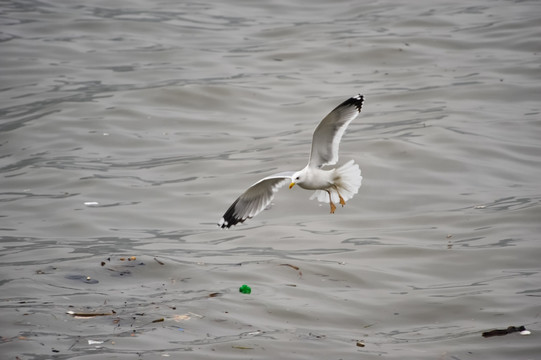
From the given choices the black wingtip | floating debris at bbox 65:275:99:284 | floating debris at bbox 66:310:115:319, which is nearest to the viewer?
floating debris at bbox 66:310:115:319

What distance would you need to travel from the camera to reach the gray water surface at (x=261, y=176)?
7.45 meters

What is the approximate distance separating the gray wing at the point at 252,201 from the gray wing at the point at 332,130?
1.05 feet

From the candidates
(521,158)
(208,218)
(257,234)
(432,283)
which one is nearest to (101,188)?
(208,218)

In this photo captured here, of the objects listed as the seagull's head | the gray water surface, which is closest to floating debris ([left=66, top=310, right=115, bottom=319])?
the gray water surface

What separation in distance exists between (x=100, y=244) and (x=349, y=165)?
3409 mm

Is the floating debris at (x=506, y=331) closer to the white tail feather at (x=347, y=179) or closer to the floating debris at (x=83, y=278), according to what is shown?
the white tail feather at (x=347, y=179)

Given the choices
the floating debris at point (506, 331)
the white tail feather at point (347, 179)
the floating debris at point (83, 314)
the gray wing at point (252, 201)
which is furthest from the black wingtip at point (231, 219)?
the floating debris at point (506, 331)

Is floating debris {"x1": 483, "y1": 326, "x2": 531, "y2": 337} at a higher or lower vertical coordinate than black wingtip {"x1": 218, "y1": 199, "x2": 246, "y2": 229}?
lower

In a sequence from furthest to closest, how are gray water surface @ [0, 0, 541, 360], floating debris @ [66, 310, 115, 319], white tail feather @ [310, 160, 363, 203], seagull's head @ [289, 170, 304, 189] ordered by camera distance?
white tail feather @ [310, 160, 363, 203], seagull's head @ [289, 170, 304, 189], gray water surface @ [0, 0, 541, 360], floating debris @ [66, 310, 115, 319]

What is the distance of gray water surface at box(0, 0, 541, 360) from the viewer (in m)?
7.45

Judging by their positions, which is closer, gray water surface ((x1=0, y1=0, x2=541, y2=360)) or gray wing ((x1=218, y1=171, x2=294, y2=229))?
gray water surface ((x1=0, y1=0, x2=541, y2=360))

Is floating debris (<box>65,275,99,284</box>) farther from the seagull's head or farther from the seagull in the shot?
the seagull's head

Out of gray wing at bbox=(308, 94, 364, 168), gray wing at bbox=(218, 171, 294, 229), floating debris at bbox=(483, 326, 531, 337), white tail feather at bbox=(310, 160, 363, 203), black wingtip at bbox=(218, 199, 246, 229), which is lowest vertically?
floating debris at bbox=(483, 326, 531, 337)

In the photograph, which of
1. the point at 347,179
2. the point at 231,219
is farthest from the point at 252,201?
the point at 347,179
